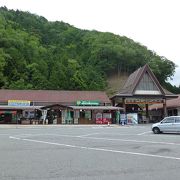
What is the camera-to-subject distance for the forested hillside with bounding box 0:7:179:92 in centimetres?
7931

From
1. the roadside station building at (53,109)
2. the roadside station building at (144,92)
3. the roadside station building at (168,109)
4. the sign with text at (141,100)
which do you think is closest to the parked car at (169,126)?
the roadside station building at (53,109)

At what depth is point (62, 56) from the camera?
89125 millimetres

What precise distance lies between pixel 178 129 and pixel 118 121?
81.4ft

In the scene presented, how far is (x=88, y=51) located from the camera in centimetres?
10369

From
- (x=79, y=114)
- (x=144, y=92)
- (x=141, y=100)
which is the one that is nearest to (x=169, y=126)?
(x=79, y=114)

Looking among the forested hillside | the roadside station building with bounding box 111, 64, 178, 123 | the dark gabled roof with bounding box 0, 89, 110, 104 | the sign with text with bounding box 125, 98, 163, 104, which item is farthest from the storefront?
the forested hillside

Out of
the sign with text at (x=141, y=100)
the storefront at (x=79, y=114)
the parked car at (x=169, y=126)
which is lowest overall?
the parked car at (x=169, y=126)

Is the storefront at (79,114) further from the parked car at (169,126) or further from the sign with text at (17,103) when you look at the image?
the parked car at (169,126)

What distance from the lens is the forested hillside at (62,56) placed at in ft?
260

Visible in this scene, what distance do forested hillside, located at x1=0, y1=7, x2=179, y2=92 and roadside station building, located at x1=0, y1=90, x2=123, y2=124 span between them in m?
19.3

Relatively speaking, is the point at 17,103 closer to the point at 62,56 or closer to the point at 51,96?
the point at 51,96

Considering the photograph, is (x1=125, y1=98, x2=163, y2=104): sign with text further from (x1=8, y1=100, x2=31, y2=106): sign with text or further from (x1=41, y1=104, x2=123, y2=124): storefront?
(x1=8, y1=100, x2=31, y2=106): sign with text

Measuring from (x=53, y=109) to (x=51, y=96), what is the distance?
268 inches

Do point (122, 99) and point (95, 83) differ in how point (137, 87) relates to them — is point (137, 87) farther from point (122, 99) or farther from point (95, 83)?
point (95, 83)
